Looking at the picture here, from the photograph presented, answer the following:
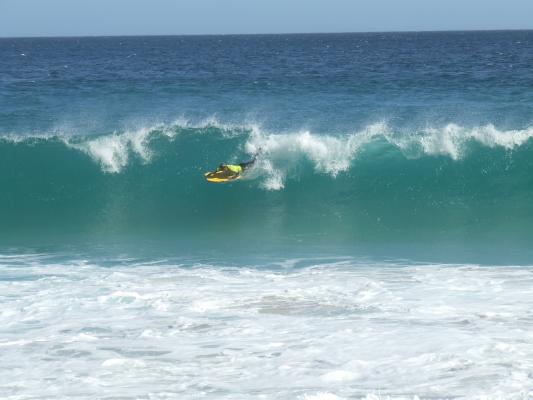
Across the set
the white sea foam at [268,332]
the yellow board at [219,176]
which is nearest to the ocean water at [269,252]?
the white sea foam at [268,332]

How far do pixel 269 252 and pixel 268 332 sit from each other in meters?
4.77

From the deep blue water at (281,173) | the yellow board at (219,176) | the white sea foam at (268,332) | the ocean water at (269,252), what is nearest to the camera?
the white sea foam at (268,332)

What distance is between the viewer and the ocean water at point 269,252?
8477mm

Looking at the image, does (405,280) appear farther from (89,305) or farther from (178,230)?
(178,230)

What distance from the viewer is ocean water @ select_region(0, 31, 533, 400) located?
334 inches

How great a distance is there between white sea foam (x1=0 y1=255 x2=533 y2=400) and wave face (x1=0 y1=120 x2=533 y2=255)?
358cm

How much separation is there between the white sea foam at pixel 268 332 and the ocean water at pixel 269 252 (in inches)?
1.1

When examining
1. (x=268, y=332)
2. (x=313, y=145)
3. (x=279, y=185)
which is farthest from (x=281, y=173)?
(x=268, y=332)

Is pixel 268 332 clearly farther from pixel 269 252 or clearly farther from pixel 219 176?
pixel 219 176

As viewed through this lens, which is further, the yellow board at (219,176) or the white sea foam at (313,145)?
the white sea foam at (313,145)

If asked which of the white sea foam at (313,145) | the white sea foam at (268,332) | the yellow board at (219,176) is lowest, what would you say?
the white sea foam at (268,332)

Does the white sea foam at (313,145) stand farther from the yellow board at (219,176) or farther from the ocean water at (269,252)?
the yellow board at (219,176)

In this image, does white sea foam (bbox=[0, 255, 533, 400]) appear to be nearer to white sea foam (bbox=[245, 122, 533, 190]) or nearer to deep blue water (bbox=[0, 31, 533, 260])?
deep blue water (bbox=[0, 31, 533, 260])

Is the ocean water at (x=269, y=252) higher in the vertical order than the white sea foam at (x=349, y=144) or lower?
lower
